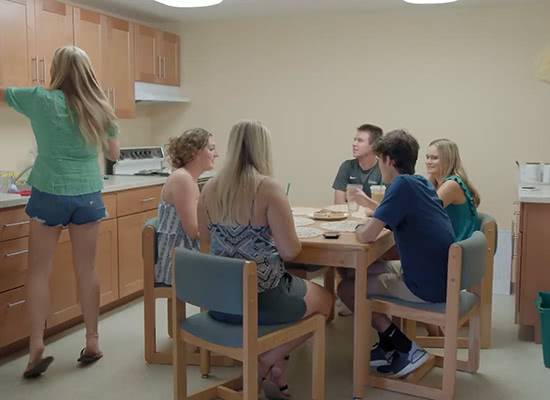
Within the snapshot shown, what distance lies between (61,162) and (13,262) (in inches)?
25.3

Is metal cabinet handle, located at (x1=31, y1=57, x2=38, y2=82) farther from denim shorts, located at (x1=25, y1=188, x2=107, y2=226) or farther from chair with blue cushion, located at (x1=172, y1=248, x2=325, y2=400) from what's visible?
chair with blue cushion, located at (x1=172, y1=248, x2=325, y2=400)

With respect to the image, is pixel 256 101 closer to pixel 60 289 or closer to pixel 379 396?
pixel 60 289

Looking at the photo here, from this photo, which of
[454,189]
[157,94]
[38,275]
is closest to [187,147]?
[38,275]

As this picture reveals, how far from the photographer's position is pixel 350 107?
4.79 m

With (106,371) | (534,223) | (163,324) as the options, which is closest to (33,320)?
(106,371)

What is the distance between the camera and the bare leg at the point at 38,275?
2.89 metres

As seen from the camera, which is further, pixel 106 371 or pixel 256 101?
pixel 256 101

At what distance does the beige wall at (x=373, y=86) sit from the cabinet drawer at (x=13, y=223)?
2308 mm

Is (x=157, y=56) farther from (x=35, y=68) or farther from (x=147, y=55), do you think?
(x=35, y=68)

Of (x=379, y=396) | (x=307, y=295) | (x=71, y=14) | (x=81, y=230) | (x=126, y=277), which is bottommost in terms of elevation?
(x=379, y=396)

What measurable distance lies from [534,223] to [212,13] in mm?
2890

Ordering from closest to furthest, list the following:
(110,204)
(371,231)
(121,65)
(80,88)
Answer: (371,231)
(80,88)
(110,204)
(121,65)

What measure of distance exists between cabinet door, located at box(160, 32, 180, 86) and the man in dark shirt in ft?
5.81

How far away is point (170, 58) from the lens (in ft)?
16.6
